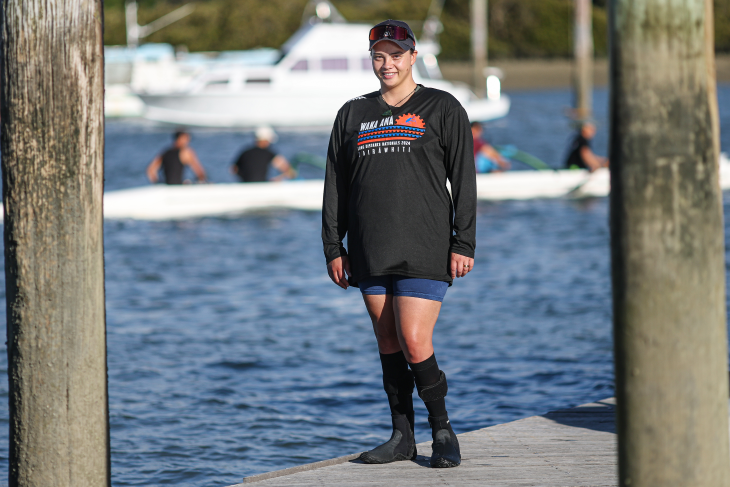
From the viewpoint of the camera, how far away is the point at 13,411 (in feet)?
11.1

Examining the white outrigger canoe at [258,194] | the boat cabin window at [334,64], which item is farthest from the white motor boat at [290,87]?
the white outrigger canoe at [258,194]

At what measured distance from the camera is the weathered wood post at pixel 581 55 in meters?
31.9

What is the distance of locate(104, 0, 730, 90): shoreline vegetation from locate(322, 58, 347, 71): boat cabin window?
2595 cm

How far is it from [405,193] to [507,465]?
4.31 ft

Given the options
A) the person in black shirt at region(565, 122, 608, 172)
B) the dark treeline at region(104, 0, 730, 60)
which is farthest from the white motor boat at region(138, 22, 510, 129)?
the dark treeline at region(104, 0, 730, 60)

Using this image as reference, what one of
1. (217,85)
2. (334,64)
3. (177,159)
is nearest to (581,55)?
(334,64)

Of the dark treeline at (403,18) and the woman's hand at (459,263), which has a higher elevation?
the dark treeline at (403,18)

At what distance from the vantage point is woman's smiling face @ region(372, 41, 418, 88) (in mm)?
3836

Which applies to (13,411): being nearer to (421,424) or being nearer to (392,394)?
(392,394)

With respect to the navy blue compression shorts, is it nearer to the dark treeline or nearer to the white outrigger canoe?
the white outrigger canoe

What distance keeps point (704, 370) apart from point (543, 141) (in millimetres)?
29513

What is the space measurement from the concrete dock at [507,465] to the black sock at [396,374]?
26 cm

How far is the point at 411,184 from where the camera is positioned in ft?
12.5

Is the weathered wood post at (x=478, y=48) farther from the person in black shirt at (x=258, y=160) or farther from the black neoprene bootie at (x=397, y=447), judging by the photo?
the black neoprene bootie at (x=397, y=447)
